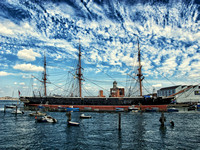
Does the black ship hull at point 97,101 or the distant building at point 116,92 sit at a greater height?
the distant building at point 116,92

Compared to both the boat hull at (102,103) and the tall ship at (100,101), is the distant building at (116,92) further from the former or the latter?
the boat hull at (102,103)

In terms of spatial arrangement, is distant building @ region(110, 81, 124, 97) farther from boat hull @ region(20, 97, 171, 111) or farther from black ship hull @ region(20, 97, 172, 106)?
boat hull @ region(20, 97, 171, 111)

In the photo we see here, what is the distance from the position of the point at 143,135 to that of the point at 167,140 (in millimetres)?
4099

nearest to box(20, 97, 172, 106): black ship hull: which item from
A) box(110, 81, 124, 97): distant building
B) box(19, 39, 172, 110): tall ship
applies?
box(19, 39, 172, 110): tall ship

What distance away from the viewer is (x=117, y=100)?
6650 cm

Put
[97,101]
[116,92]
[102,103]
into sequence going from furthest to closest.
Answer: [116,92] < [97,101] < [102,103]

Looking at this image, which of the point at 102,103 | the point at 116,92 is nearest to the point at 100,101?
the point at 102,103

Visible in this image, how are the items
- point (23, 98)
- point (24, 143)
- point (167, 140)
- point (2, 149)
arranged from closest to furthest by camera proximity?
1. point (2, 149)
2. point (24, 143)
3. point (167, 140)
4. point (23, 98)

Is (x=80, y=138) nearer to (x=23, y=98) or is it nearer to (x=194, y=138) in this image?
(x=194, y=138)

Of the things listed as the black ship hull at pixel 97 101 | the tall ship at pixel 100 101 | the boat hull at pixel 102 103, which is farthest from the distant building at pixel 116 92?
the boat hull at pixel 102 103

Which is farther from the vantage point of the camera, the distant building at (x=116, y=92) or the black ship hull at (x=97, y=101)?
the distant building at (x=116, y=92)

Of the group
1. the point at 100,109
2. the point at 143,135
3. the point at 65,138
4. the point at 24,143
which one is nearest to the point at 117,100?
the point at 100,109

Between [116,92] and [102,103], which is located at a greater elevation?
[116,92]

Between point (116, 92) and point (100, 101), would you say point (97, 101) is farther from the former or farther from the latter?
point (116, 92)
